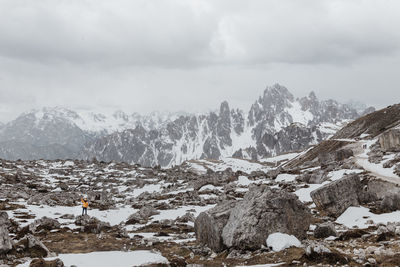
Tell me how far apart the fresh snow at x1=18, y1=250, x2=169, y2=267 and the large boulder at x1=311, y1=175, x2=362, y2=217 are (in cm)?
2207

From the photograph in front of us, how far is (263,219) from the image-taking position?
22.0m

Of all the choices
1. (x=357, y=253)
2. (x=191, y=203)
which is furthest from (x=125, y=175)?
(x=357, y=253)

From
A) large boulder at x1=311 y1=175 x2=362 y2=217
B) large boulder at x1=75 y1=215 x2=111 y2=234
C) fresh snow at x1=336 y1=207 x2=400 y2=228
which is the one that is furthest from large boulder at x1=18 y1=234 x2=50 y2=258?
large boulder at x1=311 y1=175 x2=362 y2=217

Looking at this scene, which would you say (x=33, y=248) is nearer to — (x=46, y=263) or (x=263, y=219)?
(x=46, y=263)

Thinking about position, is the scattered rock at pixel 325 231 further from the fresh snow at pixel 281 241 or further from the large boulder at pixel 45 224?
the large boulder at pixel 45 224

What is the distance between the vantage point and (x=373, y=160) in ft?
219

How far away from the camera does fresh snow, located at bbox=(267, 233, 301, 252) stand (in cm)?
1997

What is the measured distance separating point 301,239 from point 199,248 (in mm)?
7648

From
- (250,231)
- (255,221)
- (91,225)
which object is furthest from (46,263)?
(91,225)

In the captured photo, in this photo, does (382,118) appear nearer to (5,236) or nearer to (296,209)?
(296,209)

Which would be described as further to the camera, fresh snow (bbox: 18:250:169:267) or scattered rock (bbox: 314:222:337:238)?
scattered rock (bbox: 314:222:337:238)

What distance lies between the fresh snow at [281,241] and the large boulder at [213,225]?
12.4 feet

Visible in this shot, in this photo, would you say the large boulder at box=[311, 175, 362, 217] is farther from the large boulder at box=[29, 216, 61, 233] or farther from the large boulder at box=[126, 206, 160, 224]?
the large boulder at box=[29, 216, 61, 233]

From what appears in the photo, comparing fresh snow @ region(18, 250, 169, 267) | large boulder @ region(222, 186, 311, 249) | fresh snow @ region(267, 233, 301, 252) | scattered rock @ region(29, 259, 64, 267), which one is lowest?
fresh snow @ region(18, 250, 169, 267)
